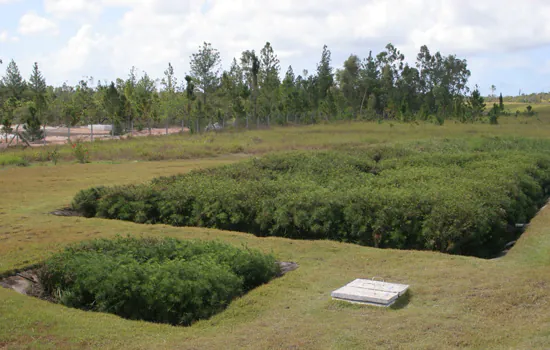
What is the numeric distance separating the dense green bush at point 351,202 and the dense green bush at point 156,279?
8.33 feet

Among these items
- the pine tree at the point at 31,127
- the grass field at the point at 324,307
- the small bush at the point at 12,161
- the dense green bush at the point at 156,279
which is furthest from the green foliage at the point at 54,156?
the dense green bush at the point at 156,279

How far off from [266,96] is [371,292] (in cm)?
4706

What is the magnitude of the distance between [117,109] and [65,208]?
35.7 metres

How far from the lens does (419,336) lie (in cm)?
520

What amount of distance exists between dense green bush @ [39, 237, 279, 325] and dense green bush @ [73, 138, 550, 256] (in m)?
2.54

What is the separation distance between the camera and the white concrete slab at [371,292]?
607cm

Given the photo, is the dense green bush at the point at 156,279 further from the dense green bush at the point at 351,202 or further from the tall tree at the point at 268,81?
the tall tree at the point at 268,81

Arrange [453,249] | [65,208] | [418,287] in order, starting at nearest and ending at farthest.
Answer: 1. [418,287]
2. [453,249]
3. [65,208]

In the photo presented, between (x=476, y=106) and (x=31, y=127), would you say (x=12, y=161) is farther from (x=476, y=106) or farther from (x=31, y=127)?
(x=476, y=106)

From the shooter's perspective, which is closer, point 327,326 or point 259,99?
point 327,326

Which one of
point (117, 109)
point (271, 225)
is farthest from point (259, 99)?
point (271, 225)

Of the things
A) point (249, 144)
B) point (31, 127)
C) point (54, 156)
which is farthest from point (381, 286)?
point (31, 127)

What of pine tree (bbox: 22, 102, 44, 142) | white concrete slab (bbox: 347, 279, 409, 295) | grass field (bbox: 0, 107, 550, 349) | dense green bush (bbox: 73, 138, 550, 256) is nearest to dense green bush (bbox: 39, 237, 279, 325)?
grass field (bbox: 0, 107, 550, 349)

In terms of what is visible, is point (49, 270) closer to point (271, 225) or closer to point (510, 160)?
point (271, 225)
